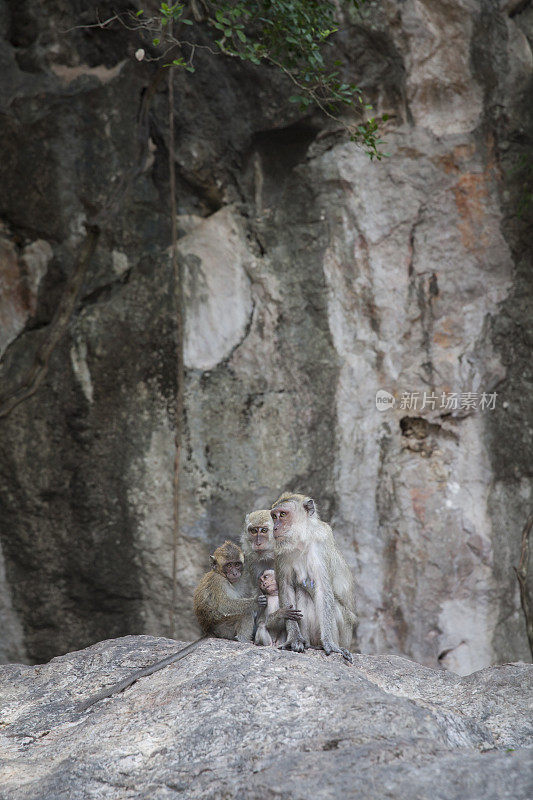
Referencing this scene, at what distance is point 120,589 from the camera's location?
6988 millimetres

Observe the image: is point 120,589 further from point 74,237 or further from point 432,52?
point 432,52

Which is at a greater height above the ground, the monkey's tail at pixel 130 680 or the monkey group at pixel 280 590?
the monkey group at pixel 280 590

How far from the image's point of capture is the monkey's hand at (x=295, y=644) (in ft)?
14.6

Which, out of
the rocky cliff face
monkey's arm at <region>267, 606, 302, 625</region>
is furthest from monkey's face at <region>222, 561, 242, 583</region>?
the rocky cliff face

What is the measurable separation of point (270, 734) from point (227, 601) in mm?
1755

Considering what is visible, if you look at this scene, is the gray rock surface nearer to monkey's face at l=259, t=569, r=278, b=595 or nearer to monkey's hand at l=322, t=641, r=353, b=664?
monkey's hand at l=322, t=641, r=353, b=664

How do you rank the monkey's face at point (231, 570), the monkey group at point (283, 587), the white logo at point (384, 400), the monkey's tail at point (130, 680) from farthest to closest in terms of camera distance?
1. the white logo at point (384, 400)
2. the monkey's face at point (231, 570)
3. the monkey group at point (283, 587)
4. the monkey's tail at point (130, 680)

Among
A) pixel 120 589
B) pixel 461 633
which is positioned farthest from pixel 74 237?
pixel 461 633

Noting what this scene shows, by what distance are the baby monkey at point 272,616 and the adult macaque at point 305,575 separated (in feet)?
0.16

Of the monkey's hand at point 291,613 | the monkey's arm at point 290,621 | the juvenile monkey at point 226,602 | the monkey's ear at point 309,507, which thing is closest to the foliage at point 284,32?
the monkey's ear at point 309,507

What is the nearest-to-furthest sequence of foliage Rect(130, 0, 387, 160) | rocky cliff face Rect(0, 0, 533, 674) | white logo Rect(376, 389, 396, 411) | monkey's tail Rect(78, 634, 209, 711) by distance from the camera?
monkey's tail Rect(78, 634, 209, 711) < foliage Rect(130, 0, 387, 160) < rocky cliff face Rect(0, 0, 533, 674) < white logo Rect(376, 389, 396, 411)

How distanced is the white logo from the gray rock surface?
10.1 feet

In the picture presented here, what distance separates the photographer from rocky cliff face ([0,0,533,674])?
6953 millimetres

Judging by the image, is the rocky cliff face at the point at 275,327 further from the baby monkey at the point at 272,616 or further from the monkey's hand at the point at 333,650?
the monkey's hand at the point at 333,650
